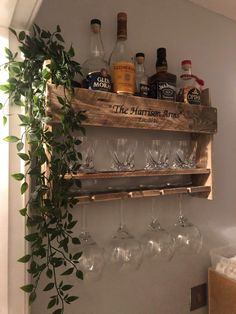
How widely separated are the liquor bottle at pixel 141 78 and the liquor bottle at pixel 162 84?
1.5 inches

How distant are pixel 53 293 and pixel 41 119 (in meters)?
0.66

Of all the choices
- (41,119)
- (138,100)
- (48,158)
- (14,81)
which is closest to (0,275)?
(48,158)

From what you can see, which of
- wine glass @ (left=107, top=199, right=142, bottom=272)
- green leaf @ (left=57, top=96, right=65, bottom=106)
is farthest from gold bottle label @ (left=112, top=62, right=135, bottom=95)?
wine glass @ (left=107, top=199, right=142, bottom=272)

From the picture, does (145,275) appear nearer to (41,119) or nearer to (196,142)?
(196,142)

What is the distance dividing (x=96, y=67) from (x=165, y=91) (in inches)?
12.0

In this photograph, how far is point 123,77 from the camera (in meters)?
1.03

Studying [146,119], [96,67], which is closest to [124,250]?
[146,119]

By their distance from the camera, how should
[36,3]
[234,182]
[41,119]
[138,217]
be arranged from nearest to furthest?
[36,3] → [41,119] → [138,217] → [234,182]

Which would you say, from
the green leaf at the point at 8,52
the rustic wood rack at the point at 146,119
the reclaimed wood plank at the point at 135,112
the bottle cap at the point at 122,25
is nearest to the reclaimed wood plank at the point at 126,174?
the rustic wood rack at the point at 146,119

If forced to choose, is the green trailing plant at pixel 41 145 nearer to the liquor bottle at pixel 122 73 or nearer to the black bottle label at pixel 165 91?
the liquor bottle at pixel 122 73

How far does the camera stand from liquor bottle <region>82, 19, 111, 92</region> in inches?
39.3

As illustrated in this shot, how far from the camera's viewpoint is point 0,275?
2.86 feet

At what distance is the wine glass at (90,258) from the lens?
101 centimetres

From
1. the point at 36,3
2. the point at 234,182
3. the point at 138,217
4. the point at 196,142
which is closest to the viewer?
the point at 36,3
